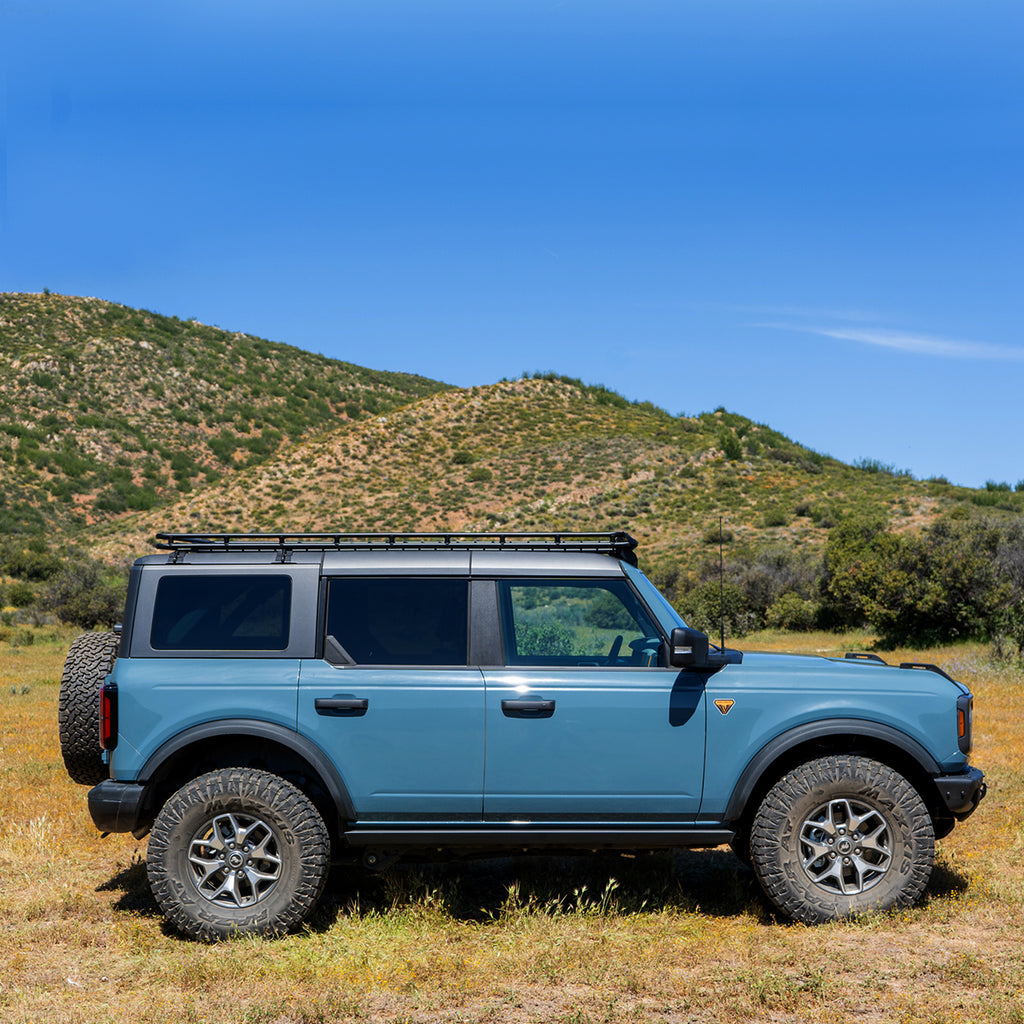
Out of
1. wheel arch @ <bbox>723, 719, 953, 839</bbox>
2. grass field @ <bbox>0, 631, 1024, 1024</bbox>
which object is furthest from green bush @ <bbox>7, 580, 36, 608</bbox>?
wheel arch @ <bbox>723, 719, 953, 839</bbox>

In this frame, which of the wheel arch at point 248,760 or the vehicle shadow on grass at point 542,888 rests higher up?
the wheel arch at point 248,760

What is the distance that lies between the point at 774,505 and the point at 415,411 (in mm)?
28796

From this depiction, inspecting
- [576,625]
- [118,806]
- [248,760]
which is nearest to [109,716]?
[118,806]

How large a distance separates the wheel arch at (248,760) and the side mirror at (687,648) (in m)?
1.88

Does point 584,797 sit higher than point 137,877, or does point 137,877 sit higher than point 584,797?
point 584,797

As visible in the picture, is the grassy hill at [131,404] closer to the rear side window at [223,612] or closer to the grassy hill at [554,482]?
the grassy hill at [554,482]

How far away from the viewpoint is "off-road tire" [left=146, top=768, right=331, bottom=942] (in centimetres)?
514

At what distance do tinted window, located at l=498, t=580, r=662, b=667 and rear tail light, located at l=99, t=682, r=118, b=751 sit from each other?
212 cm

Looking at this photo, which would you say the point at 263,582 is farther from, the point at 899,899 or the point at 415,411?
the point at 415,411

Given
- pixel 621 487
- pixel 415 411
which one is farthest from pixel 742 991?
pixel 415 411

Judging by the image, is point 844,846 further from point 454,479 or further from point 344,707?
point 454,479

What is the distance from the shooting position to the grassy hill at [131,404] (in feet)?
196

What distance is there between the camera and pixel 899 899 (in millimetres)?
5355

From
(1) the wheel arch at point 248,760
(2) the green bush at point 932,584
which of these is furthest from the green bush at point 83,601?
(1) the wheel arch at point 248,760
